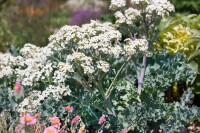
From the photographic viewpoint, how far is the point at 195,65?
16.2 feet

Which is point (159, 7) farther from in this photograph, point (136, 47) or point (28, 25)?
point (28, 25)

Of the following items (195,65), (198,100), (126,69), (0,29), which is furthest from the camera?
(0,29)

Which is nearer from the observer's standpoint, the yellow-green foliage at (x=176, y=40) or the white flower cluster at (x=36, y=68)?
the white flower cluster at (x=36, y=68)

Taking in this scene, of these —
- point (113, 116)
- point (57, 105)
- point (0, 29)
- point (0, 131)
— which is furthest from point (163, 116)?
point (0, 29)

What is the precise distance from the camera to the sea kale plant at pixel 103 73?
403 cm

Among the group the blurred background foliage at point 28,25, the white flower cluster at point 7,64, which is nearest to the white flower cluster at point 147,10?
the white flower cluster at point 7,64

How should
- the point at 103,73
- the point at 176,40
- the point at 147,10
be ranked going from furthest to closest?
the point at 176,40, the point at 147,10, the point at 103,73

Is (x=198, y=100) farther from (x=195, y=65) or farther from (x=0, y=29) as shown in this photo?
(x=0, y=29)

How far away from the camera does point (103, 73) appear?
4148mm

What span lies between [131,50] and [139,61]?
1087mm

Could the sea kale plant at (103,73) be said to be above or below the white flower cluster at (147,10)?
below

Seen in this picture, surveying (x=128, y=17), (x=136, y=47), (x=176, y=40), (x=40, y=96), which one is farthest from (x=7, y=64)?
(x=176, y=40)

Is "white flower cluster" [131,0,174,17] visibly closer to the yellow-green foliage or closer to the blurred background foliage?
the yellow-green foliage

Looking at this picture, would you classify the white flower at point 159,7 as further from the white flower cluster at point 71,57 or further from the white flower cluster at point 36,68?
the white flower cluster at point 36,68
